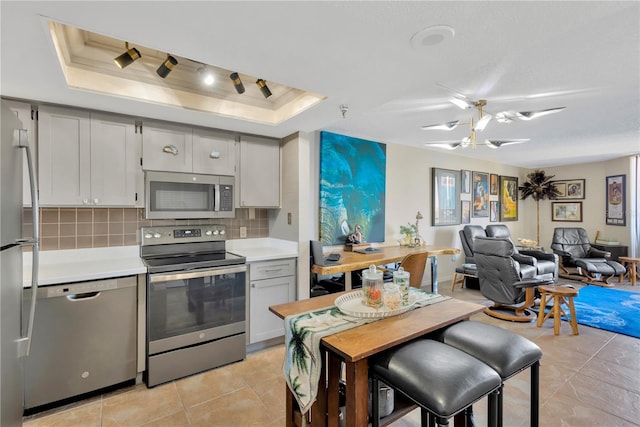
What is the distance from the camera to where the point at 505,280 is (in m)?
3.73

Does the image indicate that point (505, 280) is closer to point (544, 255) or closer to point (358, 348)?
point (544, 255)

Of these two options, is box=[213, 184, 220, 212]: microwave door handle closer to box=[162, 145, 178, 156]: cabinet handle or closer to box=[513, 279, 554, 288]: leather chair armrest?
box=[162, 145, 178, 156]: cabinet handle

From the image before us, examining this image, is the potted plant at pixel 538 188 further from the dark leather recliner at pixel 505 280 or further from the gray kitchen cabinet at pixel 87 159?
the gray kitchen cabinet at pixel 87 159

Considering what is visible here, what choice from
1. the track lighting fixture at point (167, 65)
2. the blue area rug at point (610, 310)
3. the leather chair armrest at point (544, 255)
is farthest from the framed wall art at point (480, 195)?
the track lighting fixture at point (167, 65)

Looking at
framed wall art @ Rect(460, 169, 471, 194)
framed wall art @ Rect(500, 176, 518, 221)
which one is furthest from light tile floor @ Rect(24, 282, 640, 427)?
framed wall art @ Rect(500, 176, 518, 221)

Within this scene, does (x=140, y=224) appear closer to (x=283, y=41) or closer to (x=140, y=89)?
(x=140, y=89)

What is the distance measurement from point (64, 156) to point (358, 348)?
101 inches

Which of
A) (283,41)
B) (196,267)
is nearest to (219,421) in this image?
(196,267)

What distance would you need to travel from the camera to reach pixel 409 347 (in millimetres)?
1425

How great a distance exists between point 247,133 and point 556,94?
3.01 meters

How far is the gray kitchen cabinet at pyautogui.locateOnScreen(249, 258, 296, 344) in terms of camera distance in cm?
289

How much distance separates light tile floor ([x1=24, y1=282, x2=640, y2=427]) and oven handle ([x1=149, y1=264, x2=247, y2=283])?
2.80ft

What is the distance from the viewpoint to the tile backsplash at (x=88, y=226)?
2.43 meters

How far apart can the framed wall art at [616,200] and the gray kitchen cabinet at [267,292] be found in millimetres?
6974
